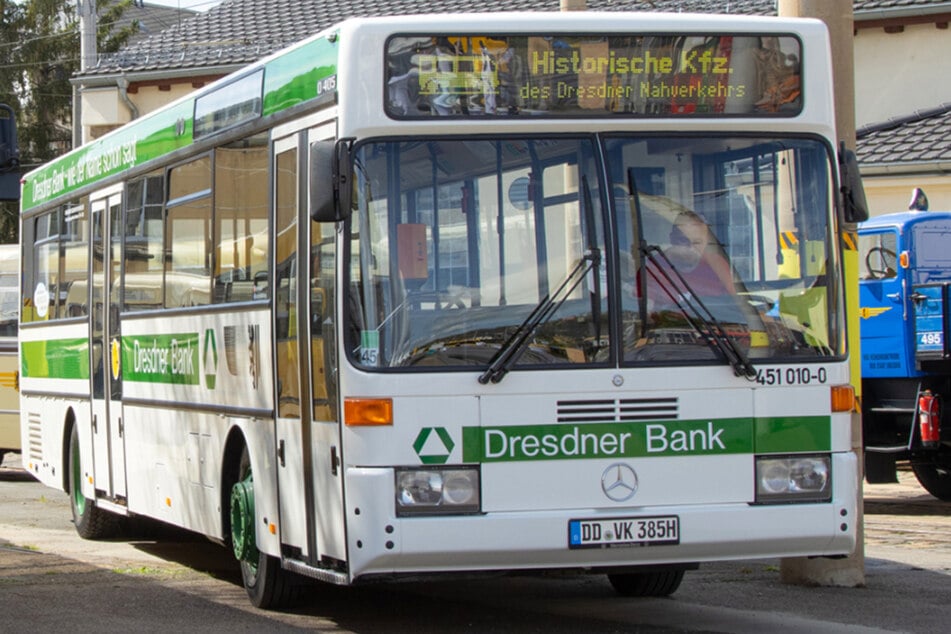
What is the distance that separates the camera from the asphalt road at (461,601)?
31.0 feet

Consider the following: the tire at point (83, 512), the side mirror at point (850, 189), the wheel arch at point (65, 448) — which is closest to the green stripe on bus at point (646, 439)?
the side mirror at point (850, 189)

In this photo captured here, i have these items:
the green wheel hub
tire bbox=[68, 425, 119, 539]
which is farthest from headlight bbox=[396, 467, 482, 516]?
tire bbox=[68, 425, 119, 539]

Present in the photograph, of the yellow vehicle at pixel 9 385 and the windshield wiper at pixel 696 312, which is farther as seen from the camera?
the yellow vehicle at pixel 9 385

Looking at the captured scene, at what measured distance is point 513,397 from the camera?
823 cm

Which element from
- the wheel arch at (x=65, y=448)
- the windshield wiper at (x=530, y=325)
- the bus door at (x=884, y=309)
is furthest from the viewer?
the bus door at (x=884, y=309)

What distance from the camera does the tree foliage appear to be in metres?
53.7

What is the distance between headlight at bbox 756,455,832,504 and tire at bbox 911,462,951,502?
32.2ft

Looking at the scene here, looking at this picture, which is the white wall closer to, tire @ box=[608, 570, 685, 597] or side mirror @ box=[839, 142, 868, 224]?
tire @ box=[608, 570, 685, 597]

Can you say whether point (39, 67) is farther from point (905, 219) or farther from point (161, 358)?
point (161, 358)

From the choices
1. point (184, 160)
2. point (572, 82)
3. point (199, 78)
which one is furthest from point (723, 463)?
point (199, 78)

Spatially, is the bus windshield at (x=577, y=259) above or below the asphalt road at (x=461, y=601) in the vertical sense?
above

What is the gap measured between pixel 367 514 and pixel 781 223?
2.52 m

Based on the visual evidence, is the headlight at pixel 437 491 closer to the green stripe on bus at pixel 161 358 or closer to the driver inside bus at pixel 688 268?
the driver inside bus at pixel 688 268

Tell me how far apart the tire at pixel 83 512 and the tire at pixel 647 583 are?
5.26 metres
